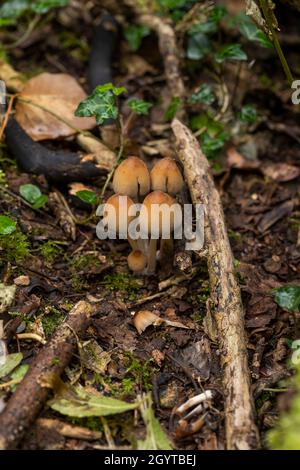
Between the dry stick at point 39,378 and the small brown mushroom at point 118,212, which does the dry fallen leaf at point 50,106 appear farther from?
the dry stick at point 39,378

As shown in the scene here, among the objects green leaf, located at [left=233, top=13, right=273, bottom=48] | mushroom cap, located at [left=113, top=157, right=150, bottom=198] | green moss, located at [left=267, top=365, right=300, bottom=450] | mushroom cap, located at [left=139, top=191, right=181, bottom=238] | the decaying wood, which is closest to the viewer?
green moss, located at [left=267, top=365, right=300, bottom=450]

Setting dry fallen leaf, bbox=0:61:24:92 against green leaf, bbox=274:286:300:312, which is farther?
dry fallen leaf, bbox=0:61:24:92

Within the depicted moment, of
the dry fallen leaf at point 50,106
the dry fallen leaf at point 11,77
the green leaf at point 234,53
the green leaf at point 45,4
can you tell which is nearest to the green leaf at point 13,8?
the green leaf at point 45,4

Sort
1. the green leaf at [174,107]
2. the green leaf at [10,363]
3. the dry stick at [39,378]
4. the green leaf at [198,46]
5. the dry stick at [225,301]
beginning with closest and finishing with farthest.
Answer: the dry stick at [39,378] → the dry stick at [225,301] → the green leaf at [10,363] → the green leaf at [174,107] → the green leaf at [198,46]

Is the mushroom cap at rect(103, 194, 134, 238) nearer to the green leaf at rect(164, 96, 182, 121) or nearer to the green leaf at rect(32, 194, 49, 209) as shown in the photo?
the green leaf at rect(32, 194, 49, 209)

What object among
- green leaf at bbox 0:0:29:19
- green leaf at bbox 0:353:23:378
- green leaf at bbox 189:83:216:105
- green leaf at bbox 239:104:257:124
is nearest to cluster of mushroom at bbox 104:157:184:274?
green leaf at bbox 0:353:23:378

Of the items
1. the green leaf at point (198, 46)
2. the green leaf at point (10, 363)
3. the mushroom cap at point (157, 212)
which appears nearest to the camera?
the green leaf at point (10, 363)

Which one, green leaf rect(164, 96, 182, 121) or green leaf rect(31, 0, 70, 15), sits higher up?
green leaf rect(31, 0, 70, 15)
